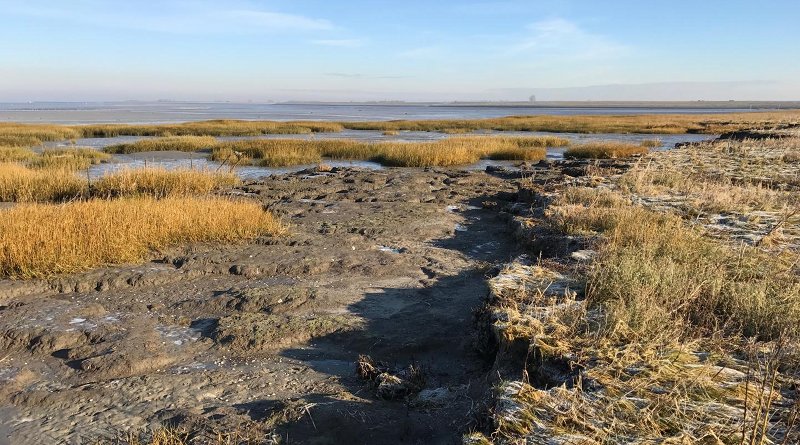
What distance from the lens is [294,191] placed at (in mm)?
15812

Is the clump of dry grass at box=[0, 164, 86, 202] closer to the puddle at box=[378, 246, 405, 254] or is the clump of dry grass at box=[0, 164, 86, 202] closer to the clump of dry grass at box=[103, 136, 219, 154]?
the puddle at box=[378, 246, 405, 254]

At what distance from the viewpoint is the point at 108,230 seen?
8.42 m

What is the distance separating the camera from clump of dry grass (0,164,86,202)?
14.7 metres

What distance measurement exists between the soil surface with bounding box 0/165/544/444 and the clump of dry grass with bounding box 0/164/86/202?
8126mm

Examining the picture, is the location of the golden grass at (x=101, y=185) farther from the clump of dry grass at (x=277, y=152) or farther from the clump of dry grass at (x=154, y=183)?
the clump of dry grass at (x=277, y=152)

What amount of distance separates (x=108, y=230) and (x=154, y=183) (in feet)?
22.9

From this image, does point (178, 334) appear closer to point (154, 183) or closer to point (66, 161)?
point (154, 183)

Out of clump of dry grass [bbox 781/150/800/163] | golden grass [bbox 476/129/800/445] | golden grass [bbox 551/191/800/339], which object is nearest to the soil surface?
golden grass [bbox 476/129/800/445]

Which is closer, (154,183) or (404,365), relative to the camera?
(404,365)

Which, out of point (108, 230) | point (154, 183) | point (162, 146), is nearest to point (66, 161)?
point (162, 146)

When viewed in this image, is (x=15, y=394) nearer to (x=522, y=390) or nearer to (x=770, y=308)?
(x=522, y=390)

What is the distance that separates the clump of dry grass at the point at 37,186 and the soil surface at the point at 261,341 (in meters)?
8.13

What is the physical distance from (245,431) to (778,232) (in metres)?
7.92

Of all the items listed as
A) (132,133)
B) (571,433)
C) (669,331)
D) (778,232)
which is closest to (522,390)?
(571,433)
